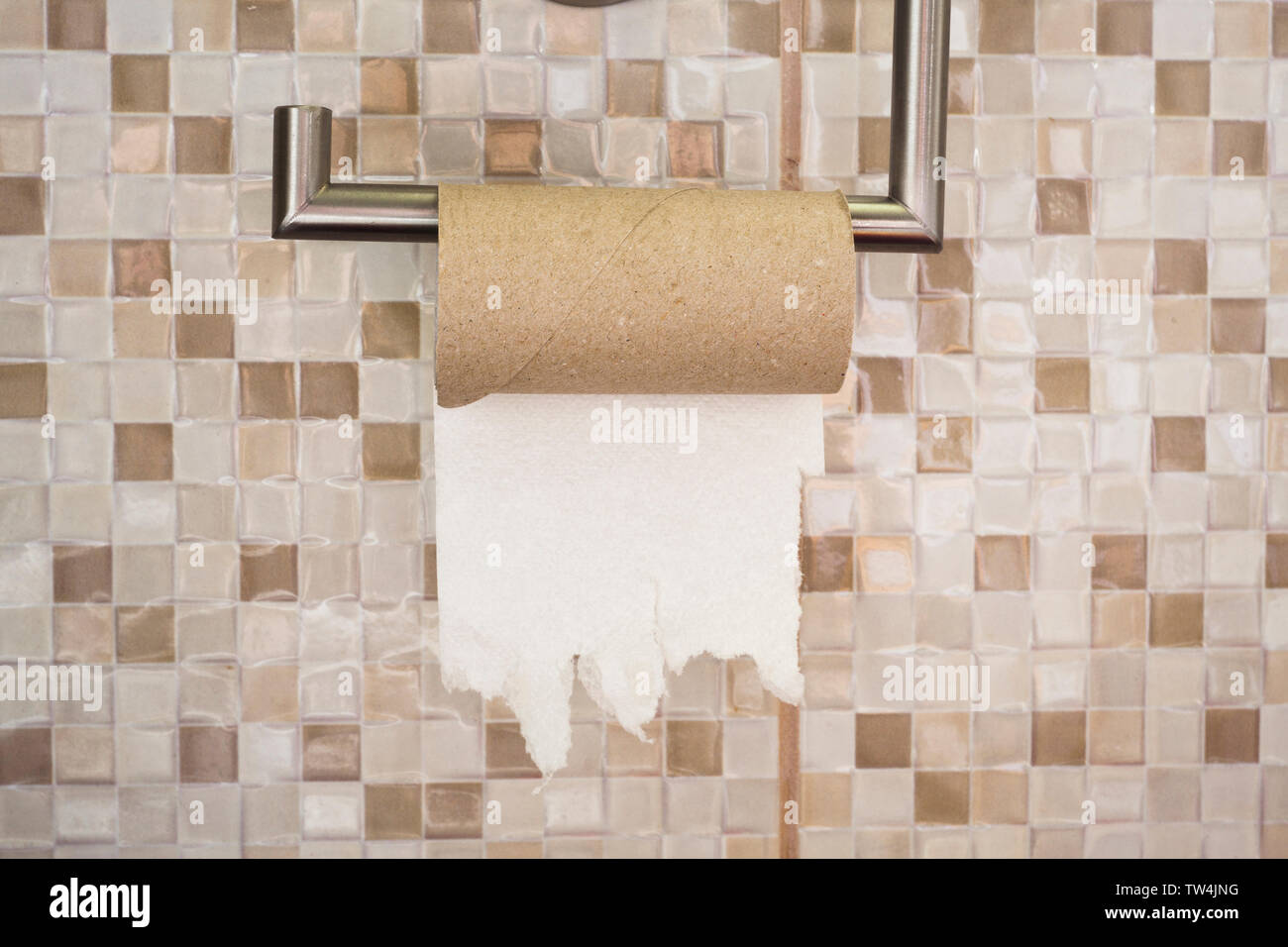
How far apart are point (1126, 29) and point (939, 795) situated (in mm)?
604

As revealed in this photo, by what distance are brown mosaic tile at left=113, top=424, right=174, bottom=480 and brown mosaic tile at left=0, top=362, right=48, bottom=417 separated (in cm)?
6

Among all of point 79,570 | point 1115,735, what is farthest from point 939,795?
point 79,570

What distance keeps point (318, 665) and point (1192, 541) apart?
2.24ft

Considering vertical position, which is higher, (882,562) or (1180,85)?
(1180,85)

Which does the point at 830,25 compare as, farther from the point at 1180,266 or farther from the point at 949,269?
the point at 1180,266

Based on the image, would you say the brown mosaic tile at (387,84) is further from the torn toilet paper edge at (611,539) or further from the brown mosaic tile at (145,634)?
the brown mosaic tile at (145,634)

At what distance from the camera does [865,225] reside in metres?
0.63

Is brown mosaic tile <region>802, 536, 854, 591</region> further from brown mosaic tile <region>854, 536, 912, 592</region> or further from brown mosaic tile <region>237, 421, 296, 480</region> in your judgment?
brown mosaic tile <region>237, 421, 296, 480</region>

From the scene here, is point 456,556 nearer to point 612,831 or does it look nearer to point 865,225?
point 612,831

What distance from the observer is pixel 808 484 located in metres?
0.72

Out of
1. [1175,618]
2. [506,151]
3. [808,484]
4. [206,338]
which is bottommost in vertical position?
[1175,618]

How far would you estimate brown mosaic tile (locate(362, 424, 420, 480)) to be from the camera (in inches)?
27.7

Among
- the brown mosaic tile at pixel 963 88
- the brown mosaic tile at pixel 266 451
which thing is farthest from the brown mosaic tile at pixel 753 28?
the brown mosaic tile at pixel 266 451

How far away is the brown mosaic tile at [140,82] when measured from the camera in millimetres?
681
